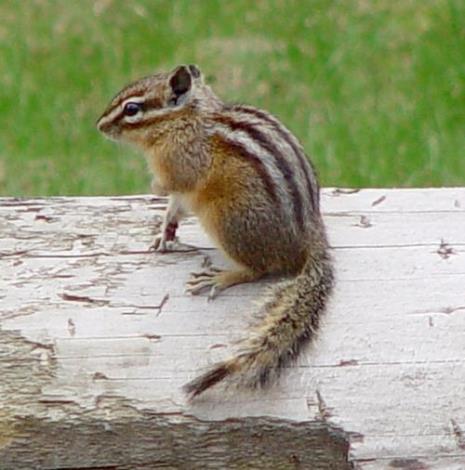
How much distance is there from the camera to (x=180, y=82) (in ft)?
10.1

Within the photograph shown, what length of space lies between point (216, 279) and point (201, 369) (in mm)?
292

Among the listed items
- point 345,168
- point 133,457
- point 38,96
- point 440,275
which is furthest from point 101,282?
point 38,96

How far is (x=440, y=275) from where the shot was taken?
2744mm

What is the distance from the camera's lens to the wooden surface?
2.45 meters

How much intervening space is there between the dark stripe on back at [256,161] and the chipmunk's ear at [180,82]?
19 cm

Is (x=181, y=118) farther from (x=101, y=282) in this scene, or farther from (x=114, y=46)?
(x=114, y=46)

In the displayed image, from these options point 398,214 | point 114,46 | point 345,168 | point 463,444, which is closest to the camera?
point 463,444

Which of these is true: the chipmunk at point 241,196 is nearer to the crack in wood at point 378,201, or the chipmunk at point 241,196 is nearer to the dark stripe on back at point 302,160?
the dark stripe on back at point 302,160

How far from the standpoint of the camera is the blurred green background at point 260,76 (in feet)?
18.5

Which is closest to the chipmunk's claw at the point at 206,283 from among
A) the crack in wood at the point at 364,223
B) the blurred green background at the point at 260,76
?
the crack in wood at the point at 364,223

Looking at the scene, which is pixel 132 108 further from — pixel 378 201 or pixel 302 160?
pixel 378 201

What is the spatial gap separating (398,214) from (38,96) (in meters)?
3.53

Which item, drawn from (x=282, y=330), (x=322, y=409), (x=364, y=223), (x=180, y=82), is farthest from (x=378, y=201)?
(x=322, y=409)

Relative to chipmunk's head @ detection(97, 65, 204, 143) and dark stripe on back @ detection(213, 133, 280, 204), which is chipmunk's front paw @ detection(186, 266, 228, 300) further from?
chipmunk's head @ detection(97, 65, 204, 143)
